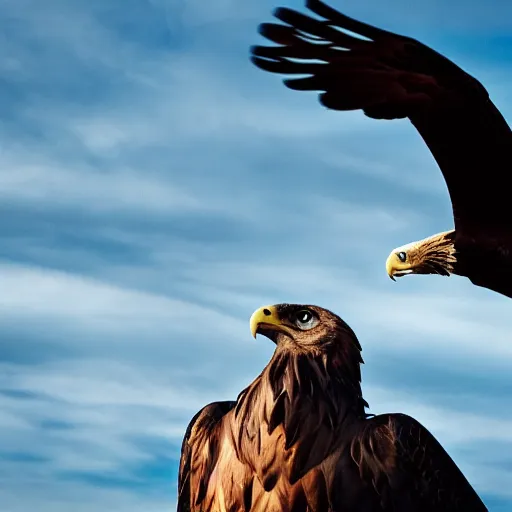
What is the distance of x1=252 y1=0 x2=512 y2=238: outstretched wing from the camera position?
649cm

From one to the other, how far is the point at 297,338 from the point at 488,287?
2.95 m

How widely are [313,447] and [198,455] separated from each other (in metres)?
0.84

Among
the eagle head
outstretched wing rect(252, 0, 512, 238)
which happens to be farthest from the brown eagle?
the eagle head

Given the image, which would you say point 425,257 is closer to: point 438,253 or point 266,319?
point 438,253

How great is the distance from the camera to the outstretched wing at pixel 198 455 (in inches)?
221

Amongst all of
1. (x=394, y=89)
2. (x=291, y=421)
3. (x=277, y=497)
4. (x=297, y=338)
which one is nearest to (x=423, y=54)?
(x=394, y=89)

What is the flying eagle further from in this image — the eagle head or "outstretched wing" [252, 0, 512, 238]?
the eagle head

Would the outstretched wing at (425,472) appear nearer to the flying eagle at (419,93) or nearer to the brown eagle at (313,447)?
the brown eagle at (313,447)

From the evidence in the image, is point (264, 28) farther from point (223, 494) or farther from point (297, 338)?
point (223, 494)

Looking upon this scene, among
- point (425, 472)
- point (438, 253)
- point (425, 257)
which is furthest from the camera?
point (425, 257)

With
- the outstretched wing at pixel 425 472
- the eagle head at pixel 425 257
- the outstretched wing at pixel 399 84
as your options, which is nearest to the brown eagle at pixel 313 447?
the outstretched wing at pixel 425 472

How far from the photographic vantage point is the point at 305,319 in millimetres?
5578

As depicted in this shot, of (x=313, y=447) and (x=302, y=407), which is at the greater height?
(x=302, y=407)

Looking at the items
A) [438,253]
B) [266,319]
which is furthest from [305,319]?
[438,253]
